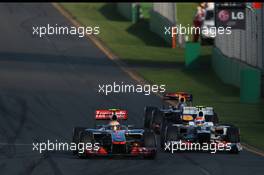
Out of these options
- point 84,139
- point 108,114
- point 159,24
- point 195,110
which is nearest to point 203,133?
point 195,110

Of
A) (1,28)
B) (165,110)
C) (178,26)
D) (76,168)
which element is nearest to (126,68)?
(178,26)

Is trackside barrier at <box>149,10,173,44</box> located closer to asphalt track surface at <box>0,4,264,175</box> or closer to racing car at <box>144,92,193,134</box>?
asphalt track surface at <box>0,4,264,175</box>

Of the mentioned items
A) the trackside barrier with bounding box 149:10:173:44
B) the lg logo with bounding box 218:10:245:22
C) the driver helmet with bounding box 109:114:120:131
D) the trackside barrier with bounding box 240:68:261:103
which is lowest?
the driver helmet with bounding box 109:114:120:131

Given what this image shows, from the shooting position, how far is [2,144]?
26922mm

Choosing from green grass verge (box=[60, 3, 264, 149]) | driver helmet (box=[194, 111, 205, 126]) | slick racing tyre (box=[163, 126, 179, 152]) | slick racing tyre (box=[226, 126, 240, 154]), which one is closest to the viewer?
slick racing tyre (box=[226, 126, 240, 154])

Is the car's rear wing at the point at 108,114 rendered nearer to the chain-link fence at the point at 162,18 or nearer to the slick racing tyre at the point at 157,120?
the slick racing tyre at the point at 157,120

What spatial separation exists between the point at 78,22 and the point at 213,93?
20.9m

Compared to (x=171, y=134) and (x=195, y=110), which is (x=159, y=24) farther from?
(x=171, y=134)

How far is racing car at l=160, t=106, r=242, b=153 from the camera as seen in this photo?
84.3ft

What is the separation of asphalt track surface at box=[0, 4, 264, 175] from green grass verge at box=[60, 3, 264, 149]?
1305 millimetres

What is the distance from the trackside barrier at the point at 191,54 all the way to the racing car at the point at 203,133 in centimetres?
2094

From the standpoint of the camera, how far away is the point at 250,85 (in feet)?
125

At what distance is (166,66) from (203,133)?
2335 centimetres

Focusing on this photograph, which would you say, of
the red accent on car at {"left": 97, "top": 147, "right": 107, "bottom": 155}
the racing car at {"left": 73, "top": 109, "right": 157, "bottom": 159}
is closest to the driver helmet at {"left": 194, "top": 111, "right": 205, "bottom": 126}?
the racing car at {"left": 73, "top": 109, "right": 157, "bottom": 159}
